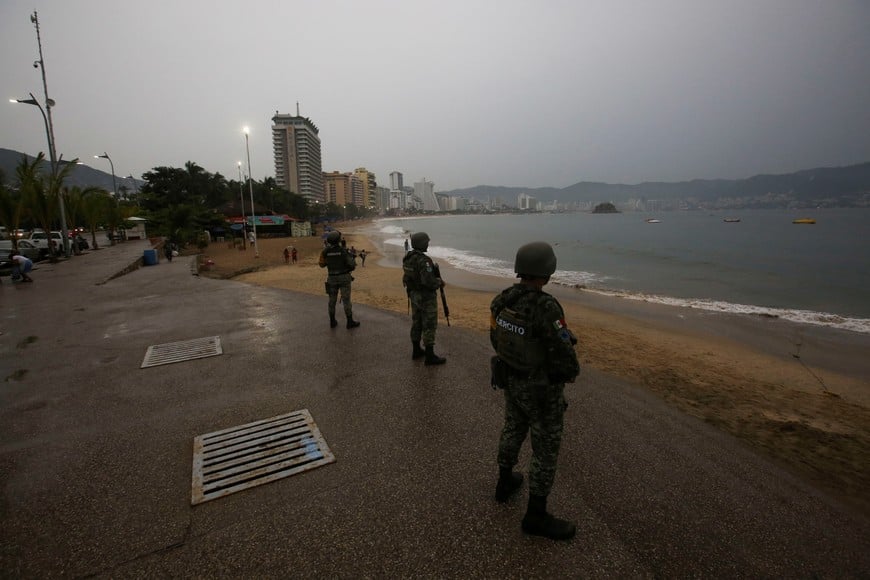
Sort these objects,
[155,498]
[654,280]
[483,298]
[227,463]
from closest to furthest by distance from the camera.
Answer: [155,498]
[227,463]
[483,298]
[654,280]

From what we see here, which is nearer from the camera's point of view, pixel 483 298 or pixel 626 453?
pixel 626 453

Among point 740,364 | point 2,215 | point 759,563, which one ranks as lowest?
point 740,364

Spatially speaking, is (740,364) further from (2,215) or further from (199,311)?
(2,215)

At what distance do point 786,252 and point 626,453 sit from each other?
168 ft

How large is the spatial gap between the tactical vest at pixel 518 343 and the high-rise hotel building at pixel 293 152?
172114 millimetres

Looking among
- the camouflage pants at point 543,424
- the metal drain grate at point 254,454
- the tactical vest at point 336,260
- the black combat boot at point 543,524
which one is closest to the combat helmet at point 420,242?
the tactical vest at point 336,260

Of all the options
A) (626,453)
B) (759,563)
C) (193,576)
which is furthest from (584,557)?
(193,576)

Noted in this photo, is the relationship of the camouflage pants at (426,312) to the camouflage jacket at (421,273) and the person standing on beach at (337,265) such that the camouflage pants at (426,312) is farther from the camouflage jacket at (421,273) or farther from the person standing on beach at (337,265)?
the person standing on beach at (337,265)

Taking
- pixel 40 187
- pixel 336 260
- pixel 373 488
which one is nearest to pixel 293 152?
pixel 40 187

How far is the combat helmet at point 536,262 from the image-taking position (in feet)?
9.24

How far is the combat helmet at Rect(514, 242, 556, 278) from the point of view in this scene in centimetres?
282

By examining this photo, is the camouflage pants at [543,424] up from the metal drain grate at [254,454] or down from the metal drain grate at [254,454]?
up

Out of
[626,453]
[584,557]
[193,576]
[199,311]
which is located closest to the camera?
[193,576]

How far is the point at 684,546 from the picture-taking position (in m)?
2.71
